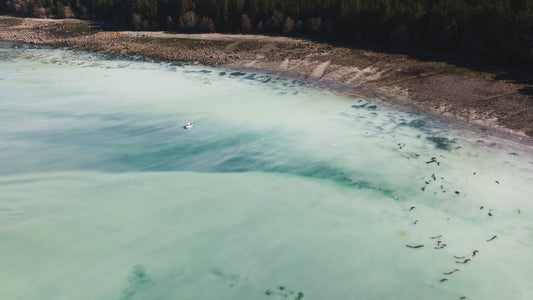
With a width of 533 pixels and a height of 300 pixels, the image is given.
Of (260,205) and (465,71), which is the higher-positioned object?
(465,71)

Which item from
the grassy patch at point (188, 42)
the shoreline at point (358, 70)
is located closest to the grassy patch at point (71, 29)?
the shoreline at point (358, 70)

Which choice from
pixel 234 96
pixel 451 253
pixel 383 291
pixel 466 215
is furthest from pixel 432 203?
pixel 234 96

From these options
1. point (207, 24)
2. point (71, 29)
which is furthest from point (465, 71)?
point (71, 29)

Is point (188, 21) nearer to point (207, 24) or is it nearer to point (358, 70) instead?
point (207, 24)

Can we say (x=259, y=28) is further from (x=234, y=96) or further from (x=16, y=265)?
(x=16, y=265)

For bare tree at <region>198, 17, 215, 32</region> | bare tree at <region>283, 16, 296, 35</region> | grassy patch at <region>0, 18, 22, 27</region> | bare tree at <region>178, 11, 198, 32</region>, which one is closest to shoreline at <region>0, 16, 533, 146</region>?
bare tree at <region>198, 17, 215, 32</region>

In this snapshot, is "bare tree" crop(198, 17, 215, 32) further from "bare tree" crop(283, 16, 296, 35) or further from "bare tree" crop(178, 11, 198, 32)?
"bare tree" crop(283, 16, 296, 35)
